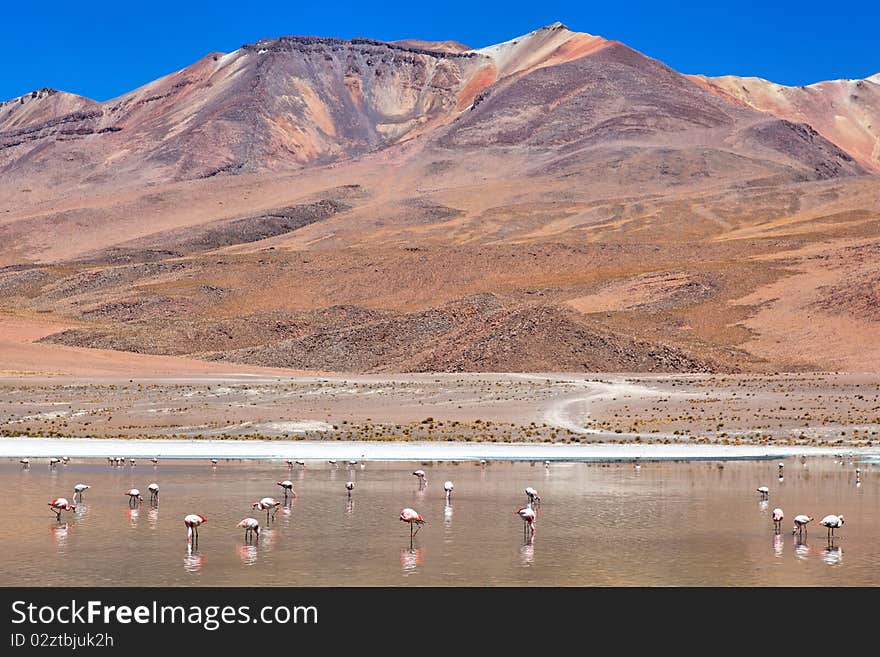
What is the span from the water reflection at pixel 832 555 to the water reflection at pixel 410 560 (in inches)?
221

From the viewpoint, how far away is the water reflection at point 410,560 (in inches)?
639

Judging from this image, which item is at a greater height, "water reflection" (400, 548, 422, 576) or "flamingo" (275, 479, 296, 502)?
"flamingo" (275, 479, 296, 502)

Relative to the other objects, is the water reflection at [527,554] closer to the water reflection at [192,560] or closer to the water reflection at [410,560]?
the water reflection at [410,560]

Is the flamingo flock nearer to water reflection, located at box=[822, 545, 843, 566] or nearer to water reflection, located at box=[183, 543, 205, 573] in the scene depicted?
water reflection, located at box=[183, 543, 205, 573]

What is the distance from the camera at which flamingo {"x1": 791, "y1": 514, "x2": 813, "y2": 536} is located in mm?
18906

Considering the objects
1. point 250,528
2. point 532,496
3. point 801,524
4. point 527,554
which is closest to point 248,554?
point 250,528

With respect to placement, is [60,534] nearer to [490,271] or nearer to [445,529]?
[445,529]

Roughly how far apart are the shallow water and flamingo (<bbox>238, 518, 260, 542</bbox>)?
0.71 feet

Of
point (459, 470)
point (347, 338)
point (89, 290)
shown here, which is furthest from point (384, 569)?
point (89, 290)

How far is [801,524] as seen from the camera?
63.3 feet

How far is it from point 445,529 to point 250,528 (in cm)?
309

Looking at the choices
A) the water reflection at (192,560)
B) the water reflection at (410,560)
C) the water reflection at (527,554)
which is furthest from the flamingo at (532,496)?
the water reflection at (192,560)

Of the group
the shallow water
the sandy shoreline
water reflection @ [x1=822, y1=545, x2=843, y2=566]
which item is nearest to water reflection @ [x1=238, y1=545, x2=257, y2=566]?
the shallow water
